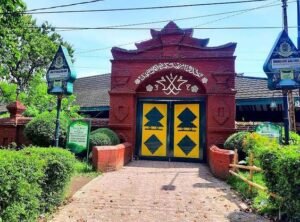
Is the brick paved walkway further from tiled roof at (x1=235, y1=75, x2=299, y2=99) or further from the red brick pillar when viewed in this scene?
tiled roof at (x1=235, y1=75, x2=299, y2=99)

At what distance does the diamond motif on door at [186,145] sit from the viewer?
15555mm

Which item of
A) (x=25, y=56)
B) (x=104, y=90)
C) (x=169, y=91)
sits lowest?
(x=169, y=91)

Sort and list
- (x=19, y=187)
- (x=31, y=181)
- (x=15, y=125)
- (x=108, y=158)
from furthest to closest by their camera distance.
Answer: (x=15, y=125), (x=108, y=158), (x=31, y=181), (x=19, y=187)

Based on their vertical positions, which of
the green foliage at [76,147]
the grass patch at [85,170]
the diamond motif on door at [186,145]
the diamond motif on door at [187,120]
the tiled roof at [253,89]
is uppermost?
the tiled roof at [253,89]

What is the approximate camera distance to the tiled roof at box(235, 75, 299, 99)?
17553 millimetres

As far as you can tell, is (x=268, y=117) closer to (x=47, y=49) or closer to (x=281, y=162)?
(x=281, y=162)

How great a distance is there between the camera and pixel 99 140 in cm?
1345

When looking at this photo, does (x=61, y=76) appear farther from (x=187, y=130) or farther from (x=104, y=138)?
(x=187, y=130)

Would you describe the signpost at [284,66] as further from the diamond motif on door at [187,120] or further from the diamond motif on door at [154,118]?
the diamond motif on door at [154,118]

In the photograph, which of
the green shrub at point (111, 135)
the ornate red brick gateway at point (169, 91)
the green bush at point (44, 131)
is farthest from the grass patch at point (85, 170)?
the ornate red brick gateway at point (169, 91)

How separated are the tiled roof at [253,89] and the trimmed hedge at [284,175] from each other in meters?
10.6

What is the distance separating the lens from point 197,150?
1551 cm

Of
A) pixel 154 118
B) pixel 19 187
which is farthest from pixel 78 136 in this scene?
pixel 19 187

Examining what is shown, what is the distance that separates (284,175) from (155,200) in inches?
123
